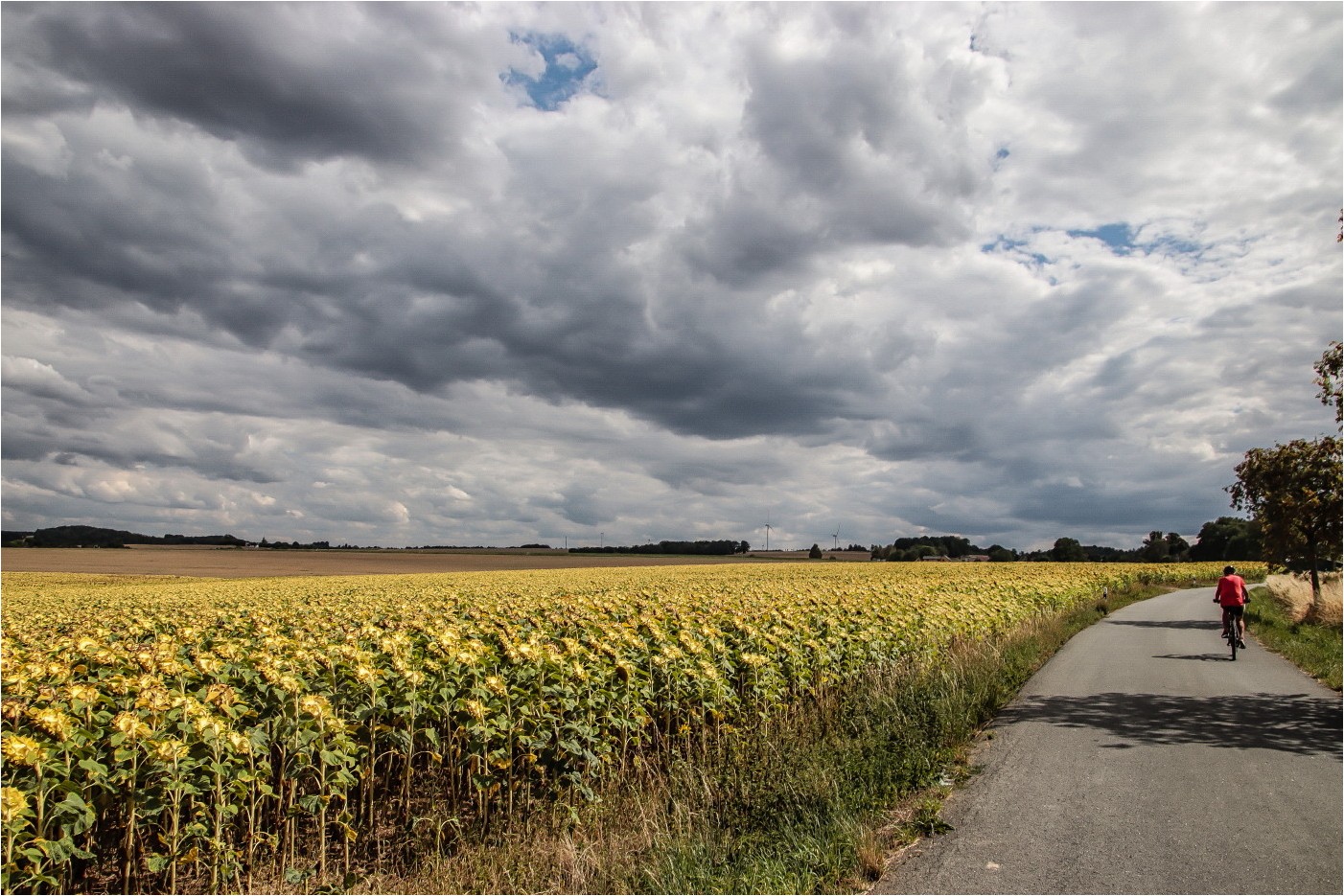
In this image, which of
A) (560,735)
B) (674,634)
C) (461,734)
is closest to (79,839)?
(461,734)

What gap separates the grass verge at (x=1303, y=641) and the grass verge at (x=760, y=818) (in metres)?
9.86

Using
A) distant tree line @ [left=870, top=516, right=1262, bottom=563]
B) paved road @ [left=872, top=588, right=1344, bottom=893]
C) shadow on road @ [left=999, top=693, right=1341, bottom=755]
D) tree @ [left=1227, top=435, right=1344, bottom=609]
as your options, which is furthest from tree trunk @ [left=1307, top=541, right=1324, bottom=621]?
distant tree line @ [left=870, top=516, right=1262, bottom=563]

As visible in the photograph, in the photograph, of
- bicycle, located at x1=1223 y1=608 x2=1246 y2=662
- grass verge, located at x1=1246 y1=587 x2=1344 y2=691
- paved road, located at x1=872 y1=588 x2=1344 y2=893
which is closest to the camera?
paved road, located at x1=872 y1=588 x2=1344 y2=893

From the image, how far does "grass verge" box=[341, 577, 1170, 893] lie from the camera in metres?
5.54

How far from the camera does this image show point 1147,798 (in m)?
7.13

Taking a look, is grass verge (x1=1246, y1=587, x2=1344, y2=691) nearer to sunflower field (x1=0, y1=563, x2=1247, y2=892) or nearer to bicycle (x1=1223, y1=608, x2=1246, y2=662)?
bicycle (x1=1223, y1=608, x2=1246, y2=662)

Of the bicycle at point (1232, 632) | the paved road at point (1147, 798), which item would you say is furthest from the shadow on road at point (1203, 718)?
the bicycle at point (1232, 632)

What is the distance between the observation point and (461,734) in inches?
277

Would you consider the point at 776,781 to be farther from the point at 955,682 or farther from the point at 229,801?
the point at 955,682

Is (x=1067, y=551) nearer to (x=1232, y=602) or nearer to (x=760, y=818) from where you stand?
(x=1232, y=602)

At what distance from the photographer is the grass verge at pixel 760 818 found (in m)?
5.54

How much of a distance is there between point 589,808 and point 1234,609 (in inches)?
673

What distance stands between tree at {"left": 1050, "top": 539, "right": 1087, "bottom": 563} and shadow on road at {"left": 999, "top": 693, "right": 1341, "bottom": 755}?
4962 inches

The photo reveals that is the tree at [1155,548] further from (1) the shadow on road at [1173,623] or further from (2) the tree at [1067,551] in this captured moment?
(1) the shadow on road at [1173,623]
